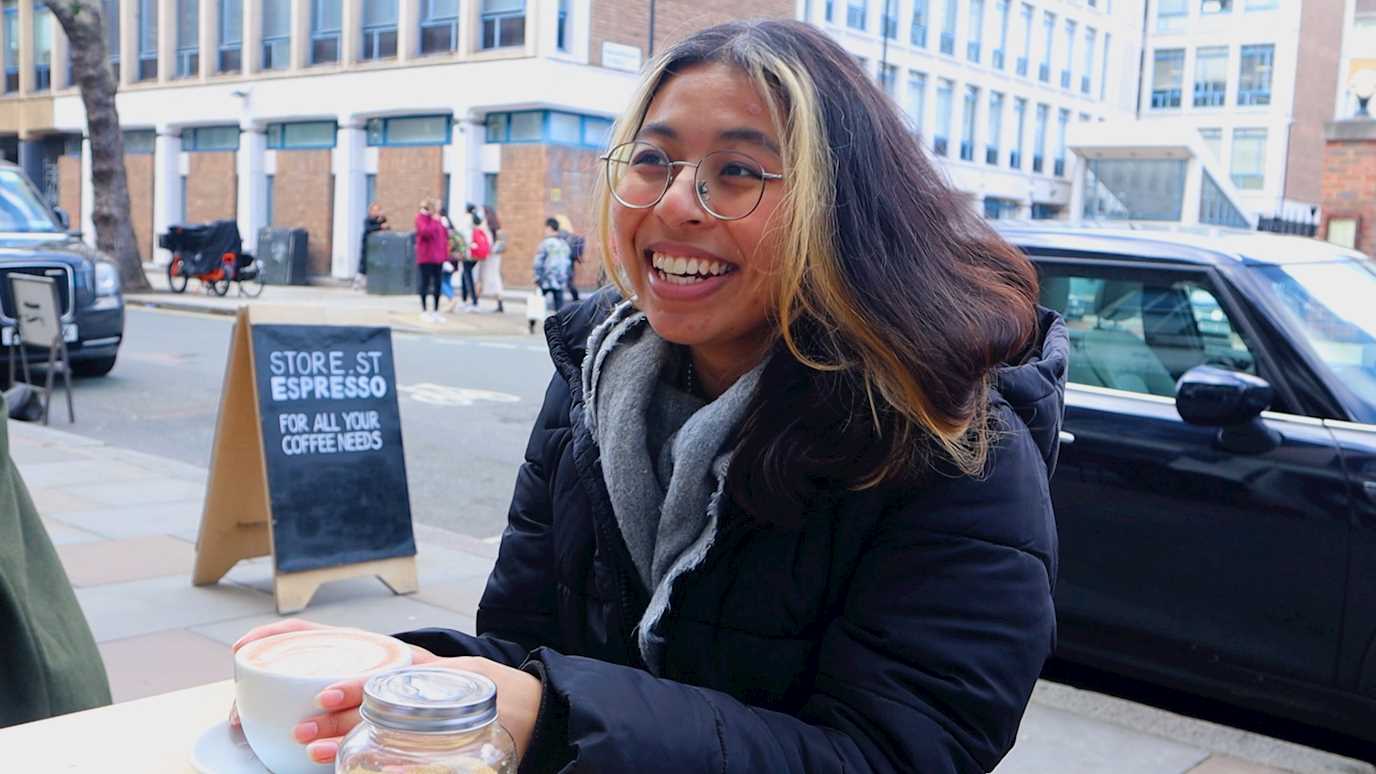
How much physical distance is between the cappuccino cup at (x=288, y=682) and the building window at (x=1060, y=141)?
52.2 m

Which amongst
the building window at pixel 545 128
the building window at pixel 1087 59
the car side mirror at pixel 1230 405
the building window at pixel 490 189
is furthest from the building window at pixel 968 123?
the car side mirror at pixel 1230 405

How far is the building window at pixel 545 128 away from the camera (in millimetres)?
28594

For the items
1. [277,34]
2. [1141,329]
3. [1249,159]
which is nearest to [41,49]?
[277,34]

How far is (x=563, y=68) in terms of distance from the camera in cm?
2852

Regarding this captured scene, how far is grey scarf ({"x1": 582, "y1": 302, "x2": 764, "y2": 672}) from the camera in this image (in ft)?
5.72

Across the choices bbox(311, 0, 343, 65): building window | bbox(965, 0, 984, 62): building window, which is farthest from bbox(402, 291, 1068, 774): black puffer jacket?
bbox(965, 0, 984, 62): building window

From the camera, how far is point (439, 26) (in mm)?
30984

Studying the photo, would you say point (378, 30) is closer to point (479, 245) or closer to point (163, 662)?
point (479, 245)

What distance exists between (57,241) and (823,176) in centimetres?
1195

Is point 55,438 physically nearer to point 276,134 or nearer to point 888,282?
point 888,282

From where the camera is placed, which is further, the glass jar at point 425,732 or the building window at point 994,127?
the building window at point 994,127

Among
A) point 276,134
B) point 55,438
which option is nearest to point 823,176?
→ point 55,438

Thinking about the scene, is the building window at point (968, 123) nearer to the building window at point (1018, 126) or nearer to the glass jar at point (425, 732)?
the building window at point (1018, 126)

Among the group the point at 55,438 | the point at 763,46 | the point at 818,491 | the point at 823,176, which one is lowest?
the point at 55,438
